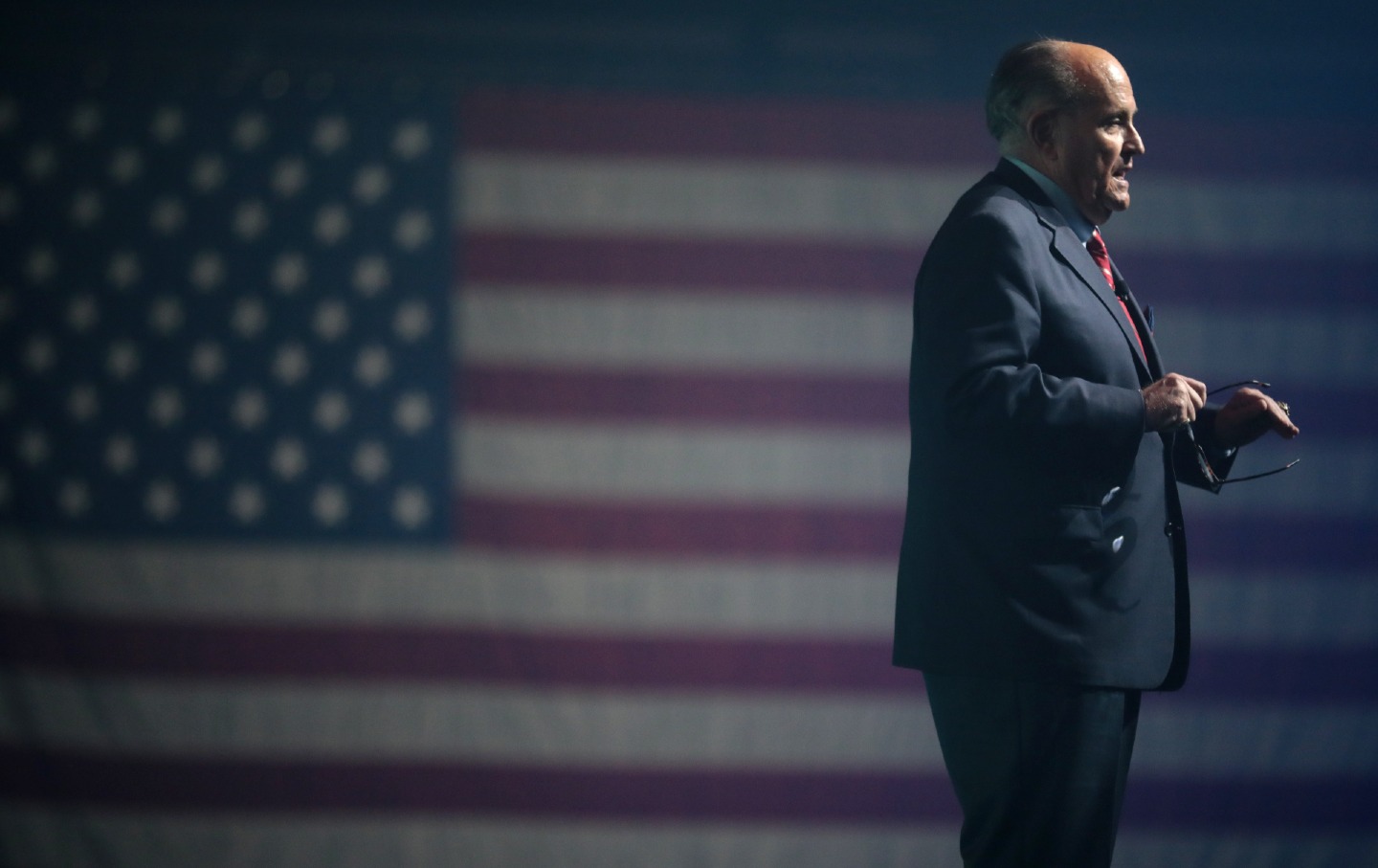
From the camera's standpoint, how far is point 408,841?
2572 millimetres

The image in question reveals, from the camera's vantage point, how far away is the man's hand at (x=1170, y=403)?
1.12 m

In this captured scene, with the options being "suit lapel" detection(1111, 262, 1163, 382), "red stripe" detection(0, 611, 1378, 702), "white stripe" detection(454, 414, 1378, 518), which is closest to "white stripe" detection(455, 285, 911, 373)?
"white stripe" detection(454, 414, 1378, 518)

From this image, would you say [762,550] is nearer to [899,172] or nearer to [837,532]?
[837,532]

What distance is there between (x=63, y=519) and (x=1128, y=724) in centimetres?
220

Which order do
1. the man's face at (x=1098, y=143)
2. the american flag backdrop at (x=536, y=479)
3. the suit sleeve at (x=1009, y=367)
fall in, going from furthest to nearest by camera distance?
the american flag backdrop at (x=536, y=479), the man's face at (x=1098, y=143), the suit sleeve at (x=1009, y=367)

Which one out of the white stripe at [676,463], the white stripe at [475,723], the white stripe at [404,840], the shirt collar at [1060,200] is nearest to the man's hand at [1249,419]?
the shirt collar at [1060,200]

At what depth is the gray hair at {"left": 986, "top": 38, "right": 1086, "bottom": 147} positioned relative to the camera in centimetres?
124

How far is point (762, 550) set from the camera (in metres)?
2.55

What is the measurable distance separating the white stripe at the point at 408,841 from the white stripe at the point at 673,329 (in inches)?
38.7

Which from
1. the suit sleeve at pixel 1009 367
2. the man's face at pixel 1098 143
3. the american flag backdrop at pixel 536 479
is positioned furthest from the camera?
the american flag backdrop at pixel 536 479

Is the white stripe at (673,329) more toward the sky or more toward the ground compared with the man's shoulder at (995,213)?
more toward the ground

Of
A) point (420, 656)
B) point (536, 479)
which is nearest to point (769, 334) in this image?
point (536, 479)

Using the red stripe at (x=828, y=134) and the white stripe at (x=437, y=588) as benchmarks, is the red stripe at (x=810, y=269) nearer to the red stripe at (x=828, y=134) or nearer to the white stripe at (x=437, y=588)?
the red stripe at (x=828, y=134)

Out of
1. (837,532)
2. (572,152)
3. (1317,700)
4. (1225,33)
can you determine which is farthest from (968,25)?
(1317,700)
